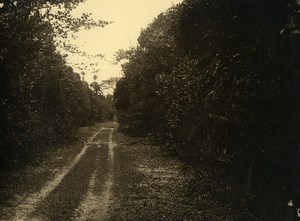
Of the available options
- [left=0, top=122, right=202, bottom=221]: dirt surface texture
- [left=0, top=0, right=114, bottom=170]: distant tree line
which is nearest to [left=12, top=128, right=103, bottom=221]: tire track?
[left=0, top=122, right=202, bottom=221]: dirt surface texture

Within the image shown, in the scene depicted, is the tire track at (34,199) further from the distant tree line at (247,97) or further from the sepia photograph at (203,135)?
the distant tree line at (247,97)

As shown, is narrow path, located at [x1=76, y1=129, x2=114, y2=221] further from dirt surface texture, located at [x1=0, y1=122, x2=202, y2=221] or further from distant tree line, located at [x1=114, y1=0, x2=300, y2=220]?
distant tree line, located at [x1=114, y1=0, x2=300, y2=220]

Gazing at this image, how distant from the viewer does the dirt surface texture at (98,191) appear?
10891 mm

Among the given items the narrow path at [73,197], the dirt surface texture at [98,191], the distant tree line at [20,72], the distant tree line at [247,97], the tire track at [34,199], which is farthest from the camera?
the distant tree line at [20,72]

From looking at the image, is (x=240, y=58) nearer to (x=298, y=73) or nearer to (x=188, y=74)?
(x=298, y=73)

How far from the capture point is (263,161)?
1108cm

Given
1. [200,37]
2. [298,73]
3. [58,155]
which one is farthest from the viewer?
[58,155]

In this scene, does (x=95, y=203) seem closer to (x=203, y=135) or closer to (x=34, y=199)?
(x=34, y=199)

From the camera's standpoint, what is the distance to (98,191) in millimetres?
13680

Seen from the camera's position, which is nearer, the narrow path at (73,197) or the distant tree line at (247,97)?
the distant tree line at (247,97)

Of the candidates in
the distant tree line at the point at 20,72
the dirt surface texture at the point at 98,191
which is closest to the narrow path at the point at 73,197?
the dirt surface texture at the point at 98,191

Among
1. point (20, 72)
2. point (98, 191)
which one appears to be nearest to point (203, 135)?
point (98, 191)

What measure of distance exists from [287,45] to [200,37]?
320 centimetres

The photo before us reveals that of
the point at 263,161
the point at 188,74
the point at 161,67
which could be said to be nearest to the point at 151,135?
the point at 161,67
